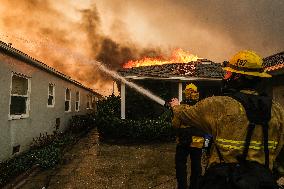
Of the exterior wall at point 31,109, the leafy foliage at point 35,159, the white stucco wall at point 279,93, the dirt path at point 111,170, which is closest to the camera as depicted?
the dirt path at point 111,170

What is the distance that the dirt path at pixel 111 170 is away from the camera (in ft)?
22.4

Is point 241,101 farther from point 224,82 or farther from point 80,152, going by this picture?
point 80,152

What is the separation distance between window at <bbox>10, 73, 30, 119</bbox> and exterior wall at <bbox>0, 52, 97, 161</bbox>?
0.18m

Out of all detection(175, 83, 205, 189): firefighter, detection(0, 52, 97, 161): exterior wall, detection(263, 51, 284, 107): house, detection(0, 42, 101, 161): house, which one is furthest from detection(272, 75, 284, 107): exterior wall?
detection(0, 52, 97, 161): exterior wall

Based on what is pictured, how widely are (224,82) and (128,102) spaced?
40.2ft

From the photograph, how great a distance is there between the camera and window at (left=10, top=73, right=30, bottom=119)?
30.5 feet

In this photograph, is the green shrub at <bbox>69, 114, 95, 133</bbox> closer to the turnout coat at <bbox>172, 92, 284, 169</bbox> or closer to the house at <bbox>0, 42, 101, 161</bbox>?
the house at <bbox>0, 42, 101, 161</bbox>

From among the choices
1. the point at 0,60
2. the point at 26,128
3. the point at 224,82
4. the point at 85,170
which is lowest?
the point at 85,170

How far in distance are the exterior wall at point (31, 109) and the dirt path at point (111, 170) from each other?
154cm

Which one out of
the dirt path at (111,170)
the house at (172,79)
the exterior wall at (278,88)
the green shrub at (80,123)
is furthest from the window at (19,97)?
the exterior wall at (278,88)

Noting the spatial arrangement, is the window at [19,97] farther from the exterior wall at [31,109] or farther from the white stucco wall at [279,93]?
the white stucco wall at [279,93]

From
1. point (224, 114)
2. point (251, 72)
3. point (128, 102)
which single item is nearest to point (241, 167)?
point (224, 114)

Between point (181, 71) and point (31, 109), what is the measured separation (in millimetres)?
7795

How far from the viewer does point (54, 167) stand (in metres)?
8.43
